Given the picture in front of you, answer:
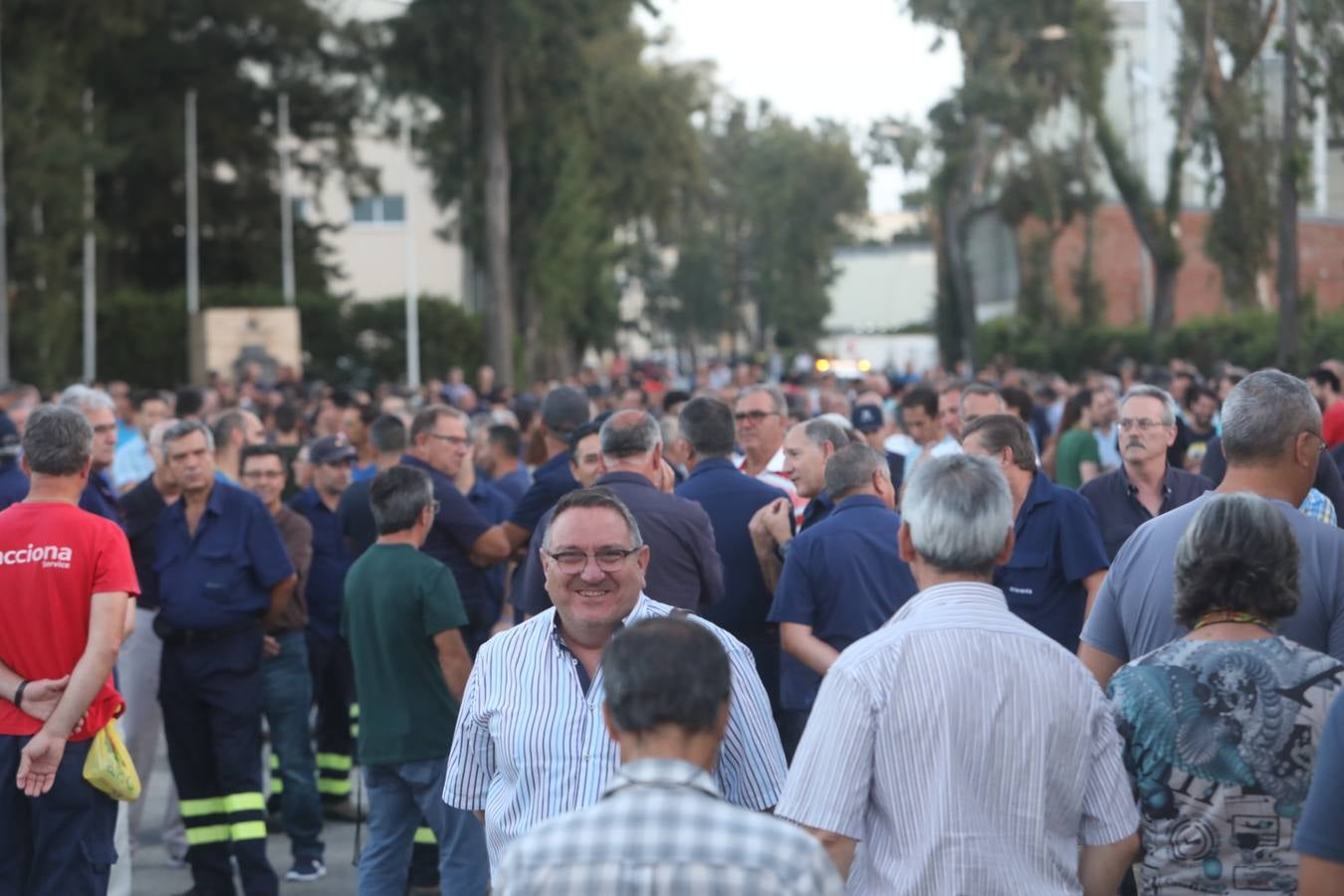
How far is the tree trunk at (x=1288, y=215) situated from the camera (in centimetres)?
2367

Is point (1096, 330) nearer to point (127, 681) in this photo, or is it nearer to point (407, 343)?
point (407, 343)

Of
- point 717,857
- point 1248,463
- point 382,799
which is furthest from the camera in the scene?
point 382,799

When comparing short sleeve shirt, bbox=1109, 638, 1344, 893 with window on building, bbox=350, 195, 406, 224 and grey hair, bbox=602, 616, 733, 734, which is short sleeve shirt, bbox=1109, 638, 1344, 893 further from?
window on building, bbox=350, 195, 406, 224

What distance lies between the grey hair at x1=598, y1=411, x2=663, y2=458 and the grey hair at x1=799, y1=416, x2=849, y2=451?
124 cm

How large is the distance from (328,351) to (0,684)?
4338cm

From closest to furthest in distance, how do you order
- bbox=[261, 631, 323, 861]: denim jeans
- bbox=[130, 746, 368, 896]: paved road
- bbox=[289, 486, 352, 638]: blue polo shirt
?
bbox=[130, 746, 368, 896]: paved road, bbox=[261, 631, 323, 861]: denim jeans, bbox=[289, 486, 352, 638]: blue polo shirt

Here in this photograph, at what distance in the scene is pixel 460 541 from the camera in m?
8.85

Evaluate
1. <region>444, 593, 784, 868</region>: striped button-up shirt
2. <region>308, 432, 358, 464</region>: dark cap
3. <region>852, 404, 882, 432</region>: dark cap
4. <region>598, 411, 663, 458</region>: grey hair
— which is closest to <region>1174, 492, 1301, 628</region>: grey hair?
<region>444, 593, 784, 868</region>: striped button-up shirt

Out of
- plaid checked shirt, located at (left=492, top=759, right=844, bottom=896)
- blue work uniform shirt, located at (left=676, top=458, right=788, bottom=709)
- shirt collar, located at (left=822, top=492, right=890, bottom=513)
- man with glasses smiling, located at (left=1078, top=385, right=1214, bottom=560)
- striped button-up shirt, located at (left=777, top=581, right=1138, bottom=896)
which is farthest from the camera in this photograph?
blue work uniform shirt, located at (left=676, top=458, right=788, bottom=709)

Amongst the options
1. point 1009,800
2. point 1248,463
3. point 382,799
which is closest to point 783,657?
point 382,799

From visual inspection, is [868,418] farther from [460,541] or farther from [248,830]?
[248,830]

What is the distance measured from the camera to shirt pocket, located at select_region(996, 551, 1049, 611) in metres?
7.10

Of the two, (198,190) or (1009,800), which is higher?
(198,190)

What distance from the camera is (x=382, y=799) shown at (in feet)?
24.8
